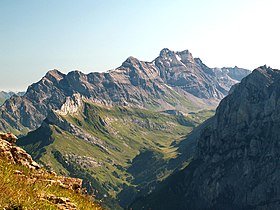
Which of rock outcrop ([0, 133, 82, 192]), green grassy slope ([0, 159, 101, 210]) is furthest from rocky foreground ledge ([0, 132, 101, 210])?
green grassy slope ([0, 159, 101, 210])

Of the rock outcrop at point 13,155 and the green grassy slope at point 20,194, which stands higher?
the rock outcrop at point 13,155

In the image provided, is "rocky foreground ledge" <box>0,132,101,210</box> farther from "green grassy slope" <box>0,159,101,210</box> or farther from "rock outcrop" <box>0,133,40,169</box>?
"green grassy slope" <box>0,159,101,210</box>

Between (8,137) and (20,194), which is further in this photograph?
(8,137)

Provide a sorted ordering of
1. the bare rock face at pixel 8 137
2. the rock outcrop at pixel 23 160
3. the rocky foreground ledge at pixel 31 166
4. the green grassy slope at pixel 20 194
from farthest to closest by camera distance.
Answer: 1. the bare rock face at pixel 8 137
2. the rock outcrop at pixel 23 160
3. the rocky foreground ledge at pixel 31 166
4. the green grassy slope at pixel 20 194

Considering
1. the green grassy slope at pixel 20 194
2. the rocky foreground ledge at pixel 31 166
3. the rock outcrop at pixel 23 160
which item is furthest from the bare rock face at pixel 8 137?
the green grassy slope at pixel 20 194

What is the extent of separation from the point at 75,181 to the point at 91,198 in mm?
4127

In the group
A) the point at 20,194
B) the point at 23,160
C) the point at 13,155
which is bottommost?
the point at 20,194

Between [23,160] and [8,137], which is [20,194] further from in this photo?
[8,137]

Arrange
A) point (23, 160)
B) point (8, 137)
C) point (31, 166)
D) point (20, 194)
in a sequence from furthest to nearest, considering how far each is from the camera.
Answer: point (8, 137) < point (23, 160) < point (31, 166) < point (20, 194)

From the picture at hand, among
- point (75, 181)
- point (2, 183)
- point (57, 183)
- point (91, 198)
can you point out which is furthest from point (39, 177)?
point (2, 183)

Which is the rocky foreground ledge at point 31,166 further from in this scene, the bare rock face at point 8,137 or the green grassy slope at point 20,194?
the green grassy slope at point 20,194

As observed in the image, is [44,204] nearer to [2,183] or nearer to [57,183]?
[2,183]

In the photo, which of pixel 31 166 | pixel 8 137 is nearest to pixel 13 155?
pixel 31 166

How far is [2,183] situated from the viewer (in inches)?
505
